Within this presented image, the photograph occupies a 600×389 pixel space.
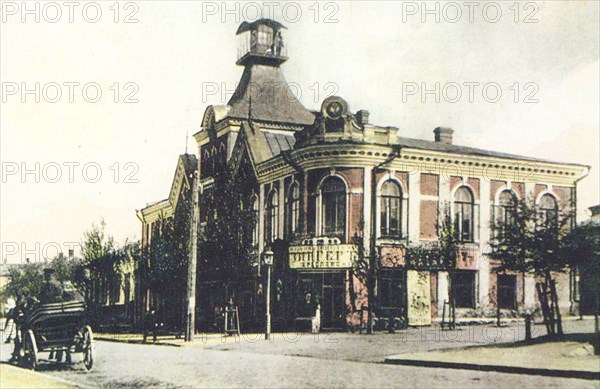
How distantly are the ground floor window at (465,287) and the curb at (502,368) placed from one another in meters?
1.80

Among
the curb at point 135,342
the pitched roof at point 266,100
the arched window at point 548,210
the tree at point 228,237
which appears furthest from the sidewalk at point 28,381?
the pitched roof at point 266,100

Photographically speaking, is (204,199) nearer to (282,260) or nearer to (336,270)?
(282,260)

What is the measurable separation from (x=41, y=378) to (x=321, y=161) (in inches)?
408

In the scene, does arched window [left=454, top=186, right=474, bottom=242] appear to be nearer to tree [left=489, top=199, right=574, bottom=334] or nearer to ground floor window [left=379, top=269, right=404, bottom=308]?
tree [left=489, top=199, right=574, bottom=334]

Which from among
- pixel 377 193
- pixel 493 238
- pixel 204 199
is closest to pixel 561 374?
pixel 493 238

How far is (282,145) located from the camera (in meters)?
26.8

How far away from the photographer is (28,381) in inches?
563

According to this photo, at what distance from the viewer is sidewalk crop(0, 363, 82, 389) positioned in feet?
45.1

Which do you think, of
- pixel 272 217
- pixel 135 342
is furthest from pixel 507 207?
pixel 135 342

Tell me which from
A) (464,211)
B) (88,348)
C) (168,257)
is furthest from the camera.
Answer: (168,257)

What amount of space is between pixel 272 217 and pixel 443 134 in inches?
348

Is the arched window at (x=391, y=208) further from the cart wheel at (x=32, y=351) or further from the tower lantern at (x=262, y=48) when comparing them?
the cart wheel at (x=32, y=351)

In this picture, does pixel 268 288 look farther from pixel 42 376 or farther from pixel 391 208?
pixel 42 376

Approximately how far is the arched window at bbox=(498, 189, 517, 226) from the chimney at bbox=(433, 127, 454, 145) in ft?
A: 4.62
